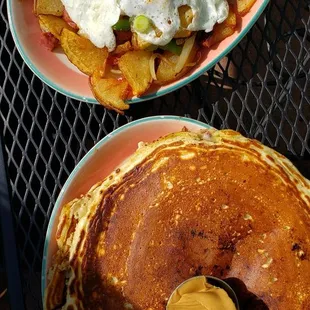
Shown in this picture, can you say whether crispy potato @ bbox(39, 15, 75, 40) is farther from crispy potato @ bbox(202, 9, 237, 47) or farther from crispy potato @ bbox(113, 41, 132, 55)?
crispy potato @ bbox(202, 9, 237, 47)

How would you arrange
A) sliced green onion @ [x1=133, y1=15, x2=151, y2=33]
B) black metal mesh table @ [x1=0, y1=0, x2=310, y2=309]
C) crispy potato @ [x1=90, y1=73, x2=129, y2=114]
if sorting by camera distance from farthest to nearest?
black metal mesh table @ [x1=0, y1=0, x2=310, y2=309]
crispy potato @ [x1=90, y1=73, x2=129, y2=114]
sliced green onion @ [x1=133, y1=15, x2=151, y2=33]

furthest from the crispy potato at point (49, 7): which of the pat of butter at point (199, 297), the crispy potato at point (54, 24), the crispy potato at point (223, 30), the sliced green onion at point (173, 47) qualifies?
the pat of butter at point (199, 297)

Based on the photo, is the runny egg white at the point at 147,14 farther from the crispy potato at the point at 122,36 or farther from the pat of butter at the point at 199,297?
the pat of butter at the point at 199,297

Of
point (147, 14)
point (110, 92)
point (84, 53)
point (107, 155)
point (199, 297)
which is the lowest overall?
point (199, 297)

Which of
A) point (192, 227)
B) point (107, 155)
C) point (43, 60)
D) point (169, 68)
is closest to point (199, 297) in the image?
point (192, 227)

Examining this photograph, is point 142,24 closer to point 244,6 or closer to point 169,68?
point 169,68

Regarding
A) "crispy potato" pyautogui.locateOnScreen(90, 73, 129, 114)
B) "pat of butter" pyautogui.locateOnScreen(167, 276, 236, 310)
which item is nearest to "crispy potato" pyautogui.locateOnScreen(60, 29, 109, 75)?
"crispy potato" pyautogui.locateOnScreen(90, 73, 129, 114)
